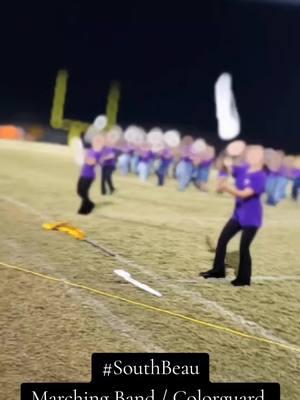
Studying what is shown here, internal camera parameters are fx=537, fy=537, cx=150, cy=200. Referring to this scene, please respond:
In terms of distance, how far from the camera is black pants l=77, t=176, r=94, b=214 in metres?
11.0

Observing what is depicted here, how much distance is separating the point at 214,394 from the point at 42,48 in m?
28.5

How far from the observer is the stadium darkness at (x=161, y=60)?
28031 millimetres

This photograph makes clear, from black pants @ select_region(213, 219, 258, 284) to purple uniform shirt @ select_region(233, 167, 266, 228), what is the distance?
86mm

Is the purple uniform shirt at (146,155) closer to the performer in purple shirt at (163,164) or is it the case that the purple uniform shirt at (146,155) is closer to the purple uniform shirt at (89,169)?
the performer in purple shirt at (163,164)

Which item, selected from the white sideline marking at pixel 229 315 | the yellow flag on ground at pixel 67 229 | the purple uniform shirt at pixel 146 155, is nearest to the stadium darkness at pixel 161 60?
the purple uniform shirt at pixel 146 155

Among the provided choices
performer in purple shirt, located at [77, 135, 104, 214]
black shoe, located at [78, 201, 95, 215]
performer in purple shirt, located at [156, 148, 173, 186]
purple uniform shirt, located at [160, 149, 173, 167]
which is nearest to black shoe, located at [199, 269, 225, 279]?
performer in purple shirt, located at [77, 135, 104, 214]

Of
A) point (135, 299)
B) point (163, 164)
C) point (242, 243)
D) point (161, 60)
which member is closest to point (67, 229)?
point (135, 299)

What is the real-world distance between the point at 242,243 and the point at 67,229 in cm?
368

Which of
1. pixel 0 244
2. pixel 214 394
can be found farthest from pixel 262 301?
pixel 0 244

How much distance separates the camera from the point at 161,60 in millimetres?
29672

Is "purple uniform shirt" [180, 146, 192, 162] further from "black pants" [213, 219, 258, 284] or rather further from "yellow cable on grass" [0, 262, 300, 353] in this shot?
"yellow cable on grass" [0, 262, 300, 353]

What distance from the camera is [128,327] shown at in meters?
5.11

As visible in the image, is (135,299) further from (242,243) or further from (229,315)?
(242,243)

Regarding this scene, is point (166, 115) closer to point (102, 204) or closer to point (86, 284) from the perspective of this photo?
point (102, 204)
